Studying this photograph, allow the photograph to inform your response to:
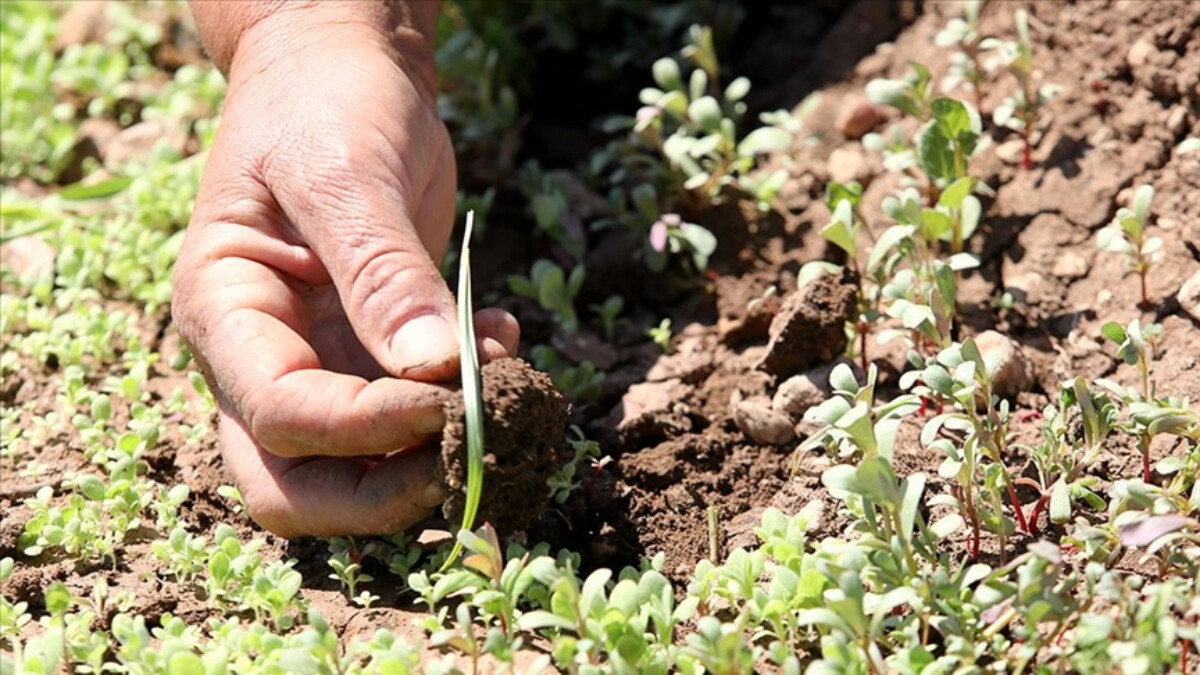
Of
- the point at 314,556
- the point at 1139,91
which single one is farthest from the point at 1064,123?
the point at 314,556

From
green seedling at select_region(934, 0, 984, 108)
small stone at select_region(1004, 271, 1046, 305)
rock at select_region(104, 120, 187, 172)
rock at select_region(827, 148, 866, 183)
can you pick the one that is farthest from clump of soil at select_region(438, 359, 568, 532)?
rock at select_region(104, 120, 187, 172)

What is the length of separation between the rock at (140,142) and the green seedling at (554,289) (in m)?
1.38

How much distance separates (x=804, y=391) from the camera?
8.84 ft

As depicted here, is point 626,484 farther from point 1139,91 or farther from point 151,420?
point 1139,91

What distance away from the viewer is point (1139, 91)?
3102mm

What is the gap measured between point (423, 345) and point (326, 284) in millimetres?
513

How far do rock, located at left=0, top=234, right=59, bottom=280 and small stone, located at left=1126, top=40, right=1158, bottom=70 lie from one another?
8.97ft

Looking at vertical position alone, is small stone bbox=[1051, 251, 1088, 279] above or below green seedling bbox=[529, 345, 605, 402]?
above

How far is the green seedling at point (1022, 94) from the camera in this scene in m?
3.07

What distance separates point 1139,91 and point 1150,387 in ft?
3.01

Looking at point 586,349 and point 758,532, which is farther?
point 586,349

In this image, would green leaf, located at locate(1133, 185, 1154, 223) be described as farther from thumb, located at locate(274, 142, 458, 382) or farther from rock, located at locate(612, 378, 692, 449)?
thumb, located at locate(274, 142, 458, 382)

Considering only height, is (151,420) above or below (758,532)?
below

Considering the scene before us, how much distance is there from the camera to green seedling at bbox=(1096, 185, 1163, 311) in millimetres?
2586
